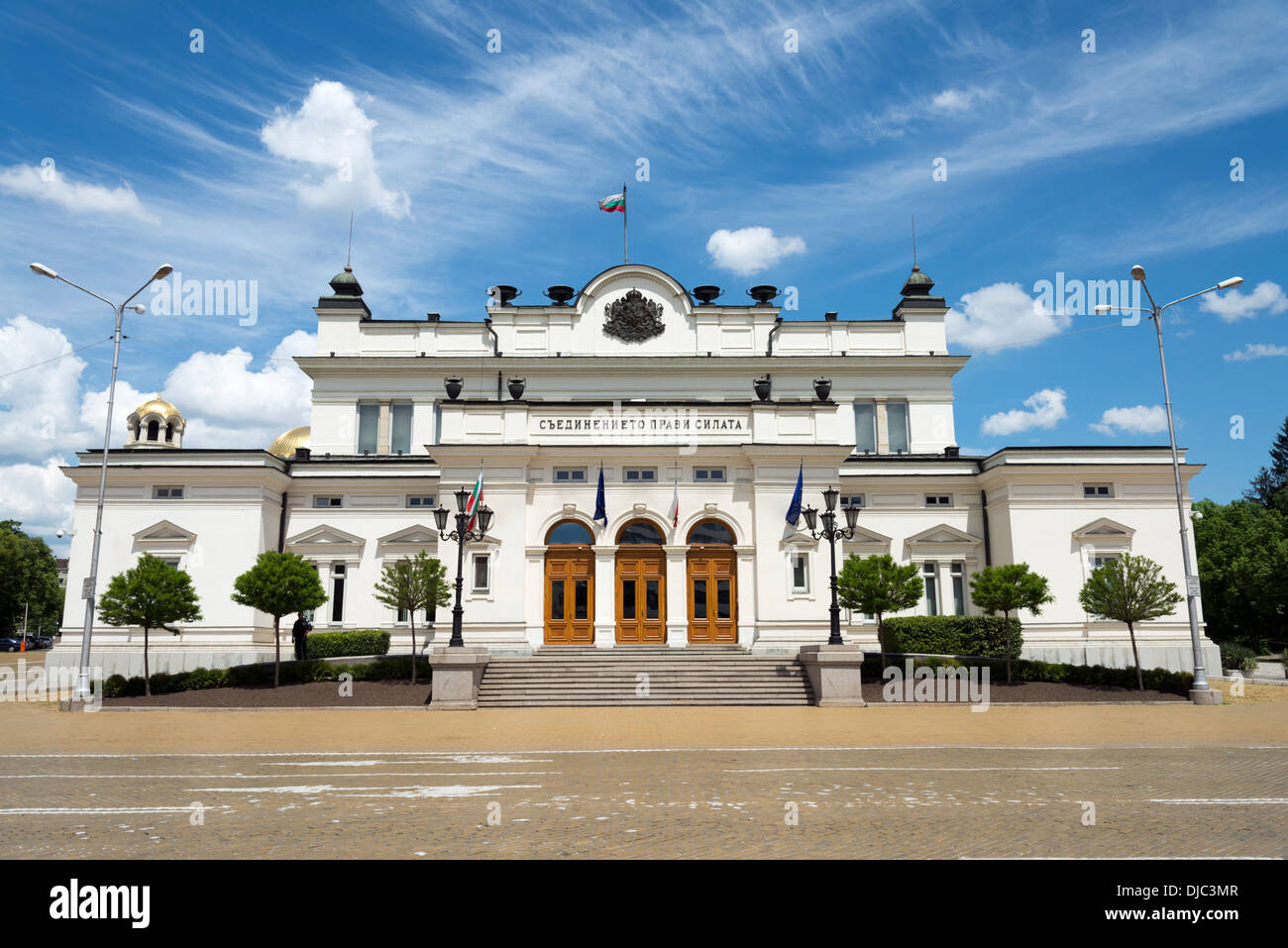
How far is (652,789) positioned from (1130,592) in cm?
2301

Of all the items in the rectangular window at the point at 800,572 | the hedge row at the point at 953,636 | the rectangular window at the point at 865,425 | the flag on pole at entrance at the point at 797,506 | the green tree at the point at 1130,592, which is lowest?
the hedge row at the point at 953,636

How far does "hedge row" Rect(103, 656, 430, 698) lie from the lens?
90.5 feet

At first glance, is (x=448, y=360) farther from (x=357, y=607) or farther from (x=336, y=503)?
(x=357, y=607)

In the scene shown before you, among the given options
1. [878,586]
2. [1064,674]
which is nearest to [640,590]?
[878,586]

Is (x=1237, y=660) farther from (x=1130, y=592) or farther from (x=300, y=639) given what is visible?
(x=300, y=639)

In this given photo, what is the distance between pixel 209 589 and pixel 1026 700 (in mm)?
30626

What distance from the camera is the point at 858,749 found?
15.6 meters

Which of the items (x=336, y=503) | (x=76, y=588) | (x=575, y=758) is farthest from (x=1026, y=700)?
(x=76, y=588)

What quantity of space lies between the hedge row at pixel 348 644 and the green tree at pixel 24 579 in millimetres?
57047

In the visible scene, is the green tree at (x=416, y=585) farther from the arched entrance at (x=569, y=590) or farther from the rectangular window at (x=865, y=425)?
the rectangular window at (x=865, y=425)

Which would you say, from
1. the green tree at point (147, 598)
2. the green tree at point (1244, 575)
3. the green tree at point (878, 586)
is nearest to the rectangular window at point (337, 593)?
the green tree at point (147, 598)

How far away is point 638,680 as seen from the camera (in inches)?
1027

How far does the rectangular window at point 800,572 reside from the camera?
30.5m

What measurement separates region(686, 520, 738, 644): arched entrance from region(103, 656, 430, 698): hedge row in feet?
31.3
